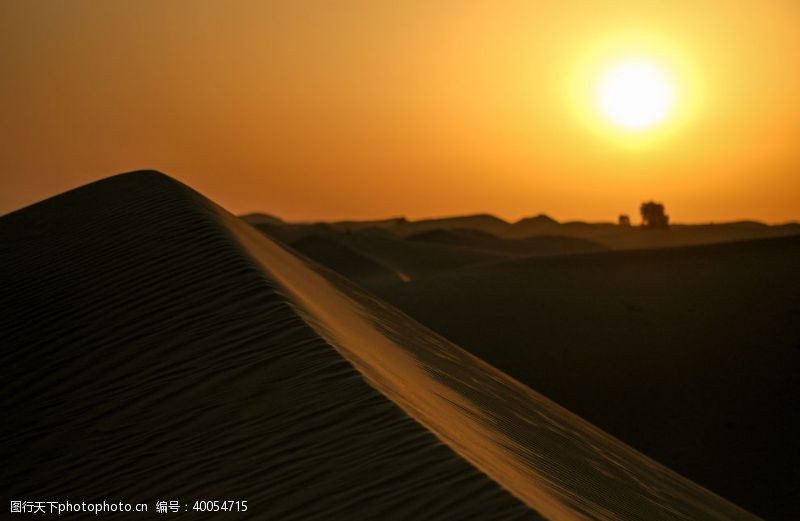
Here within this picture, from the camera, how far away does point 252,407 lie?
5621 millimetres

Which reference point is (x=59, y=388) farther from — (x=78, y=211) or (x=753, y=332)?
(x=753, y=332)

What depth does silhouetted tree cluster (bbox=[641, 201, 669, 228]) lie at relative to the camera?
76750mm

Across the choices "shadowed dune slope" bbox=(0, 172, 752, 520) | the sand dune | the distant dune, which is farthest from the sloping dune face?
the distant dune

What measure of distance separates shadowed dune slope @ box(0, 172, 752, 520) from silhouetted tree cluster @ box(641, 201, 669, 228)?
6802cm

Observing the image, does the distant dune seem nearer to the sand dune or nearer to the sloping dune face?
the sand dune

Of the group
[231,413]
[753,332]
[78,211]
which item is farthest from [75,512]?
[753,332]

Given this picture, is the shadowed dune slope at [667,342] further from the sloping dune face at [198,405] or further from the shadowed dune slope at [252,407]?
the sloping dune face at [198,405]

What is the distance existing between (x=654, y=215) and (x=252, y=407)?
7464 cm

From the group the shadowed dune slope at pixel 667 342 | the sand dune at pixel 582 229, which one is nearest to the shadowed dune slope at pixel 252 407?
the shadowed dune slope at pixel 667 342

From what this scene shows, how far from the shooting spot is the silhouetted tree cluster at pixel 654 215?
3022 inches

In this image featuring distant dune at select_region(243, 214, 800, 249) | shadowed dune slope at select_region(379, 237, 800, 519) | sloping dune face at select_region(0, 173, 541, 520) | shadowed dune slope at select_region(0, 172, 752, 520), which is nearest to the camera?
sloping dune face at select_region(0, 173, 541, 520)

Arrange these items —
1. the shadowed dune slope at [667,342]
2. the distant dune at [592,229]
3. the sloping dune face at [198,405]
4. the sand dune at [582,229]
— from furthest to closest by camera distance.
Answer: the distant dune at [592,229], the sand dune at [582,229], the shadowed dune slope at [667,342], the sloping dune face at [198,405]

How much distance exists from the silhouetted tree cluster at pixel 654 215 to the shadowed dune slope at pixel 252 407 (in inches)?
2678

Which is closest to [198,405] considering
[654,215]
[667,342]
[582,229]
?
[667,342]
